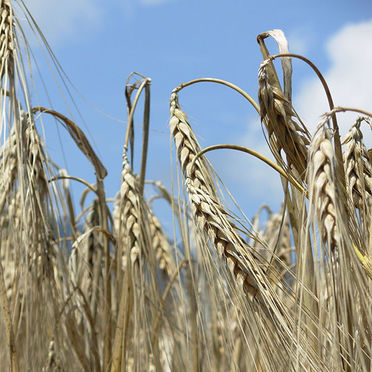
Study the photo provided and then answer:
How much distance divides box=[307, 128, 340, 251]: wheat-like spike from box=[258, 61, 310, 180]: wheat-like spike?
16cm

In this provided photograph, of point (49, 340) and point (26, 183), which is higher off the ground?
point (26, 183)

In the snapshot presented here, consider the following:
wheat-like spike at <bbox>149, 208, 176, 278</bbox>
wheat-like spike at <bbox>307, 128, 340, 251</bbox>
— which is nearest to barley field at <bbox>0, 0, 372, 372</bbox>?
wheat-like spike at <bbox>307, 128, 340, 251</bbox>

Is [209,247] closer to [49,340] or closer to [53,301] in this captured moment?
[53,301]

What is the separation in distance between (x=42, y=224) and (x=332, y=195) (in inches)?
24.1

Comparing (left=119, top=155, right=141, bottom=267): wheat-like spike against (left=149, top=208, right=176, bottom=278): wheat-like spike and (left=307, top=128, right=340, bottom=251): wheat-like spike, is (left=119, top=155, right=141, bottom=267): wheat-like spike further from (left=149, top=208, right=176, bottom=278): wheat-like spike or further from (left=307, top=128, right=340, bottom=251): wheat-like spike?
(left=149, top=208, right=176, bottom=278): wheat-like spike

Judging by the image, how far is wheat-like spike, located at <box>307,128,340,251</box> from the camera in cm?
49

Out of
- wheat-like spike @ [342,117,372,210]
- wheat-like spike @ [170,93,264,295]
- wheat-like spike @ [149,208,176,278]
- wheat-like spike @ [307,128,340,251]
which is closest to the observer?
wheat-like spike @ [307,128,340,251]

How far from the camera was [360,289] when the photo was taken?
20.3 inches

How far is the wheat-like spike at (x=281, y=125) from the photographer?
0.66 meters

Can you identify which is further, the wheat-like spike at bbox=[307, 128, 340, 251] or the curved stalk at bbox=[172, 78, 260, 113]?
the curved stalk at bbox=[172, 78, 260, 113]

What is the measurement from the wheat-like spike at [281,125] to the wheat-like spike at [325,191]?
0.16 meters

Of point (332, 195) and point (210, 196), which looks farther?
point (210, 196)

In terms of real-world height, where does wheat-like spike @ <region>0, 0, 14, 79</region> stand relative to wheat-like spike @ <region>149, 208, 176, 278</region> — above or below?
above

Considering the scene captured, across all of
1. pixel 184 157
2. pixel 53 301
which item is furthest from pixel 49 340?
pixel 184 157
